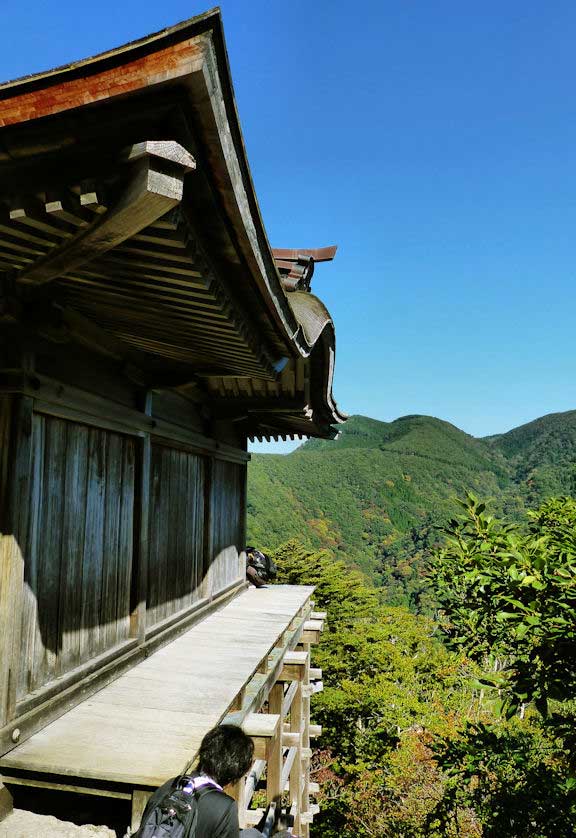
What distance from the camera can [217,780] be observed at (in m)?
2.45

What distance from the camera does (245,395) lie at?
678cm

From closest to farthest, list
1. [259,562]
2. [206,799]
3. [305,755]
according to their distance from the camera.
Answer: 1. [206,799]
2. [305,755]
3. [259,562]

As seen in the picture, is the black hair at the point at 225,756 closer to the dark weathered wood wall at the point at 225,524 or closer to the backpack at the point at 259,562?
the dark weathered wood wall at the point at 225,524

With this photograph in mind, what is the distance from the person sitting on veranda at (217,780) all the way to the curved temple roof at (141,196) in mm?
1972

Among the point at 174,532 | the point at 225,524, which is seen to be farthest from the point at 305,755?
the point at 174,532

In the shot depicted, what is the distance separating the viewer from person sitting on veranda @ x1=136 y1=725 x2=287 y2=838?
227cm

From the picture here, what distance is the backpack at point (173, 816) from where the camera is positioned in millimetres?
2164

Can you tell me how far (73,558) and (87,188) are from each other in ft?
8.90

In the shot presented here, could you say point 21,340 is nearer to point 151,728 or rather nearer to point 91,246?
point 91,246

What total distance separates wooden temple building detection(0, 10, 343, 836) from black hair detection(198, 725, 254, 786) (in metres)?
0.40

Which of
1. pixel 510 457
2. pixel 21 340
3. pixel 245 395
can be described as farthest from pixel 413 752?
pixel 510 457

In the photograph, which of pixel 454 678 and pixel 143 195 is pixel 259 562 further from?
pixel 454 678

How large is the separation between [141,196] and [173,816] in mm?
2231

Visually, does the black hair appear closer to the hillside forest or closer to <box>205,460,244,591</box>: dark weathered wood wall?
the hillside forest
